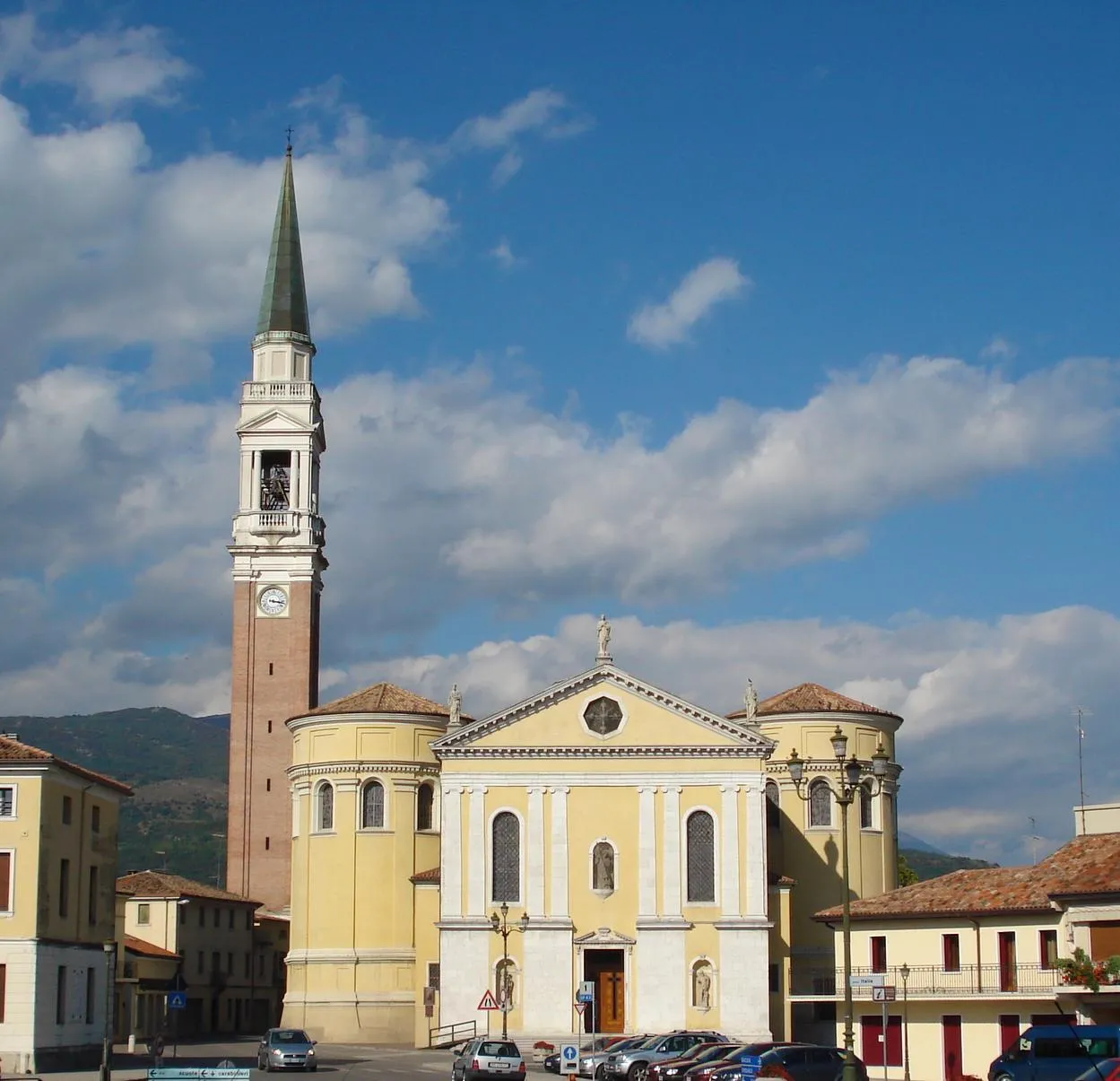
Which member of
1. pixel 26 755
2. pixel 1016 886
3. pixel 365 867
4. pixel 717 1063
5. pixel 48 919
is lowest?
pixel 717 1063

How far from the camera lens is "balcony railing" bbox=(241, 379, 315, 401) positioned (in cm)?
9812

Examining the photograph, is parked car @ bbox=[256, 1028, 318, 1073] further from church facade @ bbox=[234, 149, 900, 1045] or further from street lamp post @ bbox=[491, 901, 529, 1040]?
street lamp post @ bbox=[491, 901, 529, 1040]

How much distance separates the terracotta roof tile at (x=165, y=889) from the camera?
85488 mm

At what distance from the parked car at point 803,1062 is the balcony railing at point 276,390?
6070cm

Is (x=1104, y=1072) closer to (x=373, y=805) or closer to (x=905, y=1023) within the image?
(x=905, y=1023)

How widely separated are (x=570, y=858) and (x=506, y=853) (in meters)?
2.56

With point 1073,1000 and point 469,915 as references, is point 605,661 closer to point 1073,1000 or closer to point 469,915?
point 469,915

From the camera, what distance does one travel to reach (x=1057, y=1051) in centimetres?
3944

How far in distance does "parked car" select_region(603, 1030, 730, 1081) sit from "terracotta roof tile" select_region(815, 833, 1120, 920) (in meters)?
9.18

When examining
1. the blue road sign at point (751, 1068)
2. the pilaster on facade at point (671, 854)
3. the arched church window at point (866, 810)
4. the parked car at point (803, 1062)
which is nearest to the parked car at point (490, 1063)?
the parked car at point (803, 1062)

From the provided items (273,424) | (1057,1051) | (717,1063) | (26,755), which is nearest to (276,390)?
(273,424)

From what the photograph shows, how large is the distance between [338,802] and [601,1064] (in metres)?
29.9

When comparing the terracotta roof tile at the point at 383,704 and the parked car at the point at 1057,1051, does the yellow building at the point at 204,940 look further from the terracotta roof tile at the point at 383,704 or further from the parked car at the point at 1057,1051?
the parked car at the point at 1057,1051

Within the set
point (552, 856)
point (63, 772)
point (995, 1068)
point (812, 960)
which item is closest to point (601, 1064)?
point (995, 1068)
